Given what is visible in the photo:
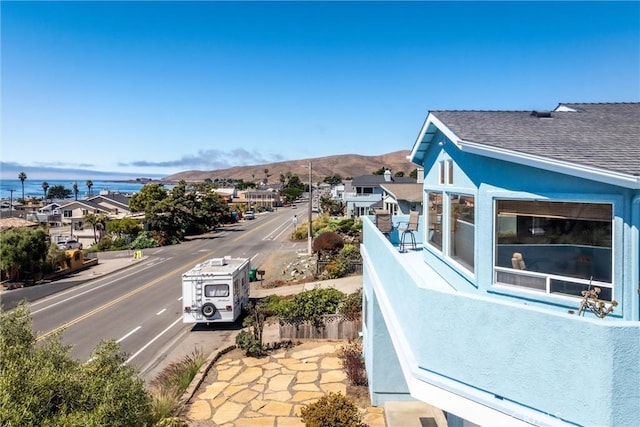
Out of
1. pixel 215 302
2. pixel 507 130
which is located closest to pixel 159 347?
pixel 215 302

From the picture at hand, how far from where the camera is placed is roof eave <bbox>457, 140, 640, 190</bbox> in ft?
14.8

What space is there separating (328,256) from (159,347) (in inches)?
706

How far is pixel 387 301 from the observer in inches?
Answer: 293

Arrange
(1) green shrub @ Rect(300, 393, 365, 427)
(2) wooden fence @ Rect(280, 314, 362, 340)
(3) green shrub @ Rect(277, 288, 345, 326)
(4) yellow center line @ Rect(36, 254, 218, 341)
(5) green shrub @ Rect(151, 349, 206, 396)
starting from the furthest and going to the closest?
(4) yellow center line @ Rect(36, 254, 218, 341)
(3) green shrub @ Rect(277, 288, 345, 326)
(2) wooden fence @ Rect(280, 314, 362, 340)
(5) green shrub @ Rect(151, 349, 206, 396)
(1) green shrub @ Rect(300, 393, 365, 427)

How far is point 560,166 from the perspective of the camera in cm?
500

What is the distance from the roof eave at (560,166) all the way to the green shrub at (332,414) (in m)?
6.71

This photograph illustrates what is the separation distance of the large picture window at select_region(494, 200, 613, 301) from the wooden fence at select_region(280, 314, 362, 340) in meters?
11.5

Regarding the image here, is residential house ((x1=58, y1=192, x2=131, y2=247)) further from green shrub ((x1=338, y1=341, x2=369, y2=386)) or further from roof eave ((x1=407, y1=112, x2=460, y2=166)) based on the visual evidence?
roof eave ((x1=407, y1=112, x2=460, y2=166))

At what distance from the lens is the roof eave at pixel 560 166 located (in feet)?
14.8

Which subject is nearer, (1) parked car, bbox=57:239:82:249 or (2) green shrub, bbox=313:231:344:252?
(2) green shrub, bbox=313:231:344:252

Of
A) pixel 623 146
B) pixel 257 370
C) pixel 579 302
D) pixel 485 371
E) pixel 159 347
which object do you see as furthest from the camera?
pixel 159 347

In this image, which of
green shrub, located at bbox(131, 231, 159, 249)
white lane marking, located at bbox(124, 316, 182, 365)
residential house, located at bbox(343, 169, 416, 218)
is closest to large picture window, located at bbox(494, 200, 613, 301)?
white lane marking, located at bbox(124, 316, 182, 365)

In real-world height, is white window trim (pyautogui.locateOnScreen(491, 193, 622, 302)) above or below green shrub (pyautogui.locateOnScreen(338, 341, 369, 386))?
above

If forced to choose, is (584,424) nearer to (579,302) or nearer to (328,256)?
(579,302)
